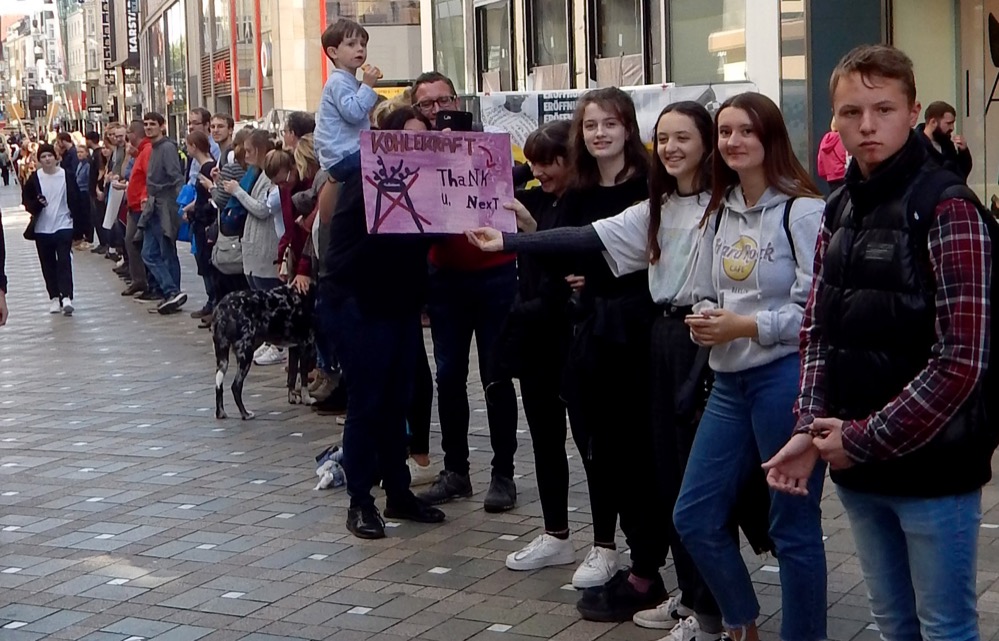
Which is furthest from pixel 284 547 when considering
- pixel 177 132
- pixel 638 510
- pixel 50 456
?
pixel 177 132

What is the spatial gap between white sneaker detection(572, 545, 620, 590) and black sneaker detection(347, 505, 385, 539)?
4.15ft

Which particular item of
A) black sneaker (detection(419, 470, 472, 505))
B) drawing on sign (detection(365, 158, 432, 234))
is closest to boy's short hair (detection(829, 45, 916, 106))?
drawing on sign (detection(365, 158, 432, 234))

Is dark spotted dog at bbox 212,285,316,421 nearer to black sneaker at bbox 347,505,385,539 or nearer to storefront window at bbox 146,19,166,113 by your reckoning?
black sneaker at bbox 347,505,385,539

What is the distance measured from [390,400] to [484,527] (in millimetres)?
729

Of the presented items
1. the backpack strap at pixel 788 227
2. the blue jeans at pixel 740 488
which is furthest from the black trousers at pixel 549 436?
the backpack strap at pixel 788 227

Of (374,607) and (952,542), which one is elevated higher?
(952,542)

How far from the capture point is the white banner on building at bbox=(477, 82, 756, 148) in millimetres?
12117

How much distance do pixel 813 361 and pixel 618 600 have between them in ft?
6.74

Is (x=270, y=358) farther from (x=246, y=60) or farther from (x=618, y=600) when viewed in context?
(x=246, y=60)

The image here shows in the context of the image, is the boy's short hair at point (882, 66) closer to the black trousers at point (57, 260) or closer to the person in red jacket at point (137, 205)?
the person in red jacket at point (137, 205)

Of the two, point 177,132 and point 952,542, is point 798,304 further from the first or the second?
point 177,132

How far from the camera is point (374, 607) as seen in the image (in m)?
5.59

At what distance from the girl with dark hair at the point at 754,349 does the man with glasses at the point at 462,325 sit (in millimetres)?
2353

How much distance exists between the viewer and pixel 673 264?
4.73 m
